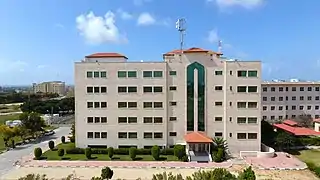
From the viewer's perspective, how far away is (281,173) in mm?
27547

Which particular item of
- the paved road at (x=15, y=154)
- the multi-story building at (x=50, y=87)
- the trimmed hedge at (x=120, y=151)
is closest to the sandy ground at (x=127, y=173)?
the paved road at (x=15, y=154)

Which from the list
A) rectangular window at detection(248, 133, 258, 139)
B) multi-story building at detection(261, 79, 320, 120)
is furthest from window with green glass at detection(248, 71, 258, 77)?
multi-story building at detection(261, 79, 320, 120)

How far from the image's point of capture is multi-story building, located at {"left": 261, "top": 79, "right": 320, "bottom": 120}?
61.9 m

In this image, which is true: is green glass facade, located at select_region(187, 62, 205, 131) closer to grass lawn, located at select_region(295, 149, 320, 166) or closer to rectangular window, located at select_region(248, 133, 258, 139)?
rectangular window, located at select_region(248, 133, 258, 139)

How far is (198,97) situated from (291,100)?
33.8 m

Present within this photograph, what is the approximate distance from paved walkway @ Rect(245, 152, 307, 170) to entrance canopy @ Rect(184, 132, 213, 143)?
459 cm

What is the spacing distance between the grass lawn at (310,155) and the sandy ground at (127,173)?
581 centimetres

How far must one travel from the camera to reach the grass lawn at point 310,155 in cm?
3328

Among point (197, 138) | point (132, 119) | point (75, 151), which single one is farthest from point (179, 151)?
point (75, 151)

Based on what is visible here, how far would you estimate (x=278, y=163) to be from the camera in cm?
3034

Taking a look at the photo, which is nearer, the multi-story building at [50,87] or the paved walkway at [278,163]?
the paved walkway at [278,163]

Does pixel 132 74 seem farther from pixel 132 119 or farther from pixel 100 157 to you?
pixel 100 157

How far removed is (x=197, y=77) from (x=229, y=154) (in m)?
9.20

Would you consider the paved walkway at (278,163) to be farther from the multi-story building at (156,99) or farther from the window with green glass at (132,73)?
the window with green glass at (132,73)
